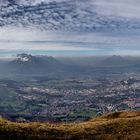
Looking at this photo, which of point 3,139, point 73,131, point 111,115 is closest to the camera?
point 3,139

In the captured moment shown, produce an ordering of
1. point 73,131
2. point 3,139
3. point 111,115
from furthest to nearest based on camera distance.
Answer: point 111,115 < point 73,131 < point 3,139

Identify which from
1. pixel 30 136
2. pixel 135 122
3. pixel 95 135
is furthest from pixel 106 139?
pixel 30 136

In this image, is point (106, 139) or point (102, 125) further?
point (102, 125)

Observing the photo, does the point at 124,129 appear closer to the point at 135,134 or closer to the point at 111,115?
the point at 135,134

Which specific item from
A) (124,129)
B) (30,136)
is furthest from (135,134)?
(30,136)

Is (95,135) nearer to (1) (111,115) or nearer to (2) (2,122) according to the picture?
(2) (2,122)

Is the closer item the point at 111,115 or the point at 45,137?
the point at 45,137
